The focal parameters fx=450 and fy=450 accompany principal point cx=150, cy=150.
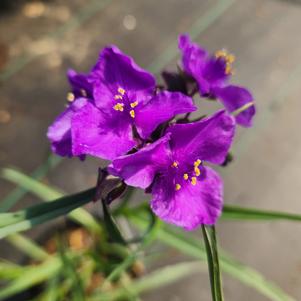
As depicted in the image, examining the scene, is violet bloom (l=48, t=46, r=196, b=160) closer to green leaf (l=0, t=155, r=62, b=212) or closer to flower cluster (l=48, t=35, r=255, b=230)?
flower cluster (l=48, t=35, r=255, b=230)

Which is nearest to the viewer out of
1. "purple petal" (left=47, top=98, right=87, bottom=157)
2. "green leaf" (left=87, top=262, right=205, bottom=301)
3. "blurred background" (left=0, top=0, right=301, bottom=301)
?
"purple petal" (left=47, top=98, right=87, bottom=157)

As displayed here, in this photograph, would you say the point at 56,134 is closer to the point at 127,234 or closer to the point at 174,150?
the point at 174,150

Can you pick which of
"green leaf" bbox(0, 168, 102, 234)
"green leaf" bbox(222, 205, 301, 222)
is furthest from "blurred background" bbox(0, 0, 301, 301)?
"green leaf" bbox(222, 205, 301, 222)

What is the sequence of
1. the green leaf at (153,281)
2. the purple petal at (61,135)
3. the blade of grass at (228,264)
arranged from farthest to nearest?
the green leaf at (153,281), the blade of grass at (228,264), the purple petal at (61,135)

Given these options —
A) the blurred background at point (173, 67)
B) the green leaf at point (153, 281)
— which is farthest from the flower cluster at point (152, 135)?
the blurred background at point (173, 67)

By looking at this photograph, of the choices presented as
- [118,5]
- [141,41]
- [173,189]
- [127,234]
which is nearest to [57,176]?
[127,234]

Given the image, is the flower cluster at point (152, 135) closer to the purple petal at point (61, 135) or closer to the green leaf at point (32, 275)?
the purple petal at point (61, 135)
